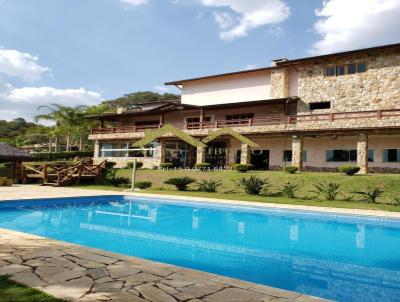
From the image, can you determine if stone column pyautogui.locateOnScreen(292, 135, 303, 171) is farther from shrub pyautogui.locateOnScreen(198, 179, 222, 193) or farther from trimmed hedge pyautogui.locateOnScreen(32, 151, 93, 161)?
trimmed hedge pyautogui.locateOnScreen(32, 151, 93, 161)

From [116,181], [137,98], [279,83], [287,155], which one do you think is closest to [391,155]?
[287,155]

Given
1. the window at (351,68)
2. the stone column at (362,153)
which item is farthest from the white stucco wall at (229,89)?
the stone column at (362,153)

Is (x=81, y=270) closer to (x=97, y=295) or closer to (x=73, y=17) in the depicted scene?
(x=97, y=295)

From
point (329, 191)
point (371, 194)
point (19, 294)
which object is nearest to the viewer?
point (19, 294)

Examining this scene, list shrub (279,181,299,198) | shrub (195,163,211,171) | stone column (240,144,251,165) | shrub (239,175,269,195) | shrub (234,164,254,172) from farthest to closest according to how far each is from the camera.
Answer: shrub (195,163,211,171) < stone column (240,144,251,165) < shrub (234,164,254,172) < shrub (239,175,269,195) < shrub (279,181,299,198)

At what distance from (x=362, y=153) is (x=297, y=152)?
438 cm

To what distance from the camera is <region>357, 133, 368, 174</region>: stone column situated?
22922mm

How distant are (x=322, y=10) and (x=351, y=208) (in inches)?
360

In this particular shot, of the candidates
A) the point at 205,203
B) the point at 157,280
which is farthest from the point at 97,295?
the point at 205,203

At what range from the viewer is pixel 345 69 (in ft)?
89.7

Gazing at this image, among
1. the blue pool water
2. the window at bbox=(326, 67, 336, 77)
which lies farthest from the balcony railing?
the blue pool water

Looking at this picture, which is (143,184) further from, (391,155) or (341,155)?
(391,155)

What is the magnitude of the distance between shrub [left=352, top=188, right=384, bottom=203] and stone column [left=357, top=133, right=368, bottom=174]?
15.1 ft

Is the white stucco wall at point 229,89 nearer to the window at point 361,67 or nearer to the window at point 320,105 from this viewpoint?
the window at point 320,105
